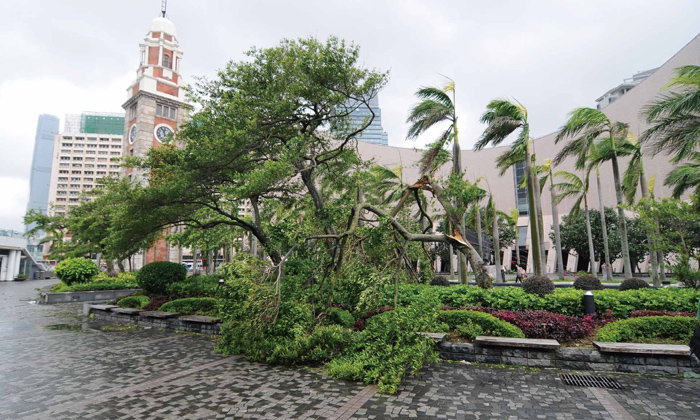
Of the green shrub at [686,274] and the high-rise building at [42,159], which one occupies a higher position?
the high-rise building at [42,159]

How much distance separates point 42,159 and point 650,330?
622 feet

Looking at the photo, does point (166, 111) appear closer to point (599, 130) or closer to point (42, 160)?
point (599, 130)

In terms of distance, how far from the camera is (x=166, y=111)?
136ft

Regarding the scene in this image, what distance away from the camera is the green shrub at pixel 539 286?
A: 943cm

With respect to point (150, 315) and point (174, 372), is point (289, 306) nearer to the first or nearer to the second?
point (174, 372)

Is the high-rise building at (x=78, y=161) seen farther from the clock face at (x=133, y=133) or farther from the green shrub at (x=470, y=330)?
the green shrub at (x=470, y=330)

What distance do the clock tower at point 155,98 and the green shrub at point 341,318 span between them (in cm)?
3292

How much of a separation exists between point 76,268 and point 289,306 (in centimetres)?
2003

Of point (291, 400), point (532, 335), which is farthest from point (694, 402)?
point (291, 400)

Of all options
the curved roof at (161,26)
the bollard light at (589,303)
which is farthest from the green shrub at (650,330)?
the curved roof at (161,26)

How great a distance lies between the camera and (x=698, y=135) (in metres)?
10.4

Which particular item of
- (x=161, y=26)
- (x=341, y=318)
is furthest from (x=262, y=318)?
(x=161, y=26)

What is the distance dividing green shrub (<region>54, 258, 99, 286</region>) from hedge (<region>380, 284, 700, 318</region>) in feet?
66.7

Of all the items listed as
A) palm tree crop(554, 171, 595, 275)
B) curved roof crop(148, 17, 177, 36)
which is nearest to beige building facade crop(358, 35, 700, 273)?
palm tree crop(554, 171, 595, 275)
